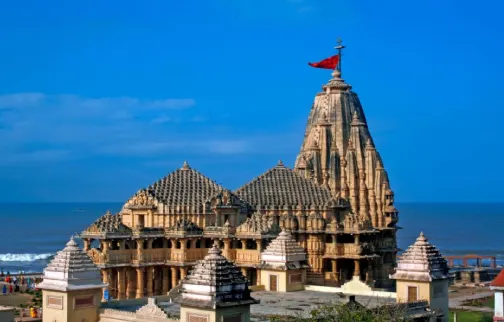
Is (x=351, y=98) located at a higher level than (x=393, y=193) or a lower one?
higher

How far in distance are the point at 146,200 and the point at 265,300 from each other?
1830 centimetres

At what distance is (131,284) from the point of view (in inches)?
2233

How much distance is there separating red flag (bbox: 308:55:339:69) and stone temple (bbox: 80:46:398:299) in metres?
2.59

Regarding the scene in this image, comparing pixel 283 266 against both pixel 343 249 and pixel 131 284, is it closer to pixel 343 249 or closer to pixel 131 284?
pixel 131 284

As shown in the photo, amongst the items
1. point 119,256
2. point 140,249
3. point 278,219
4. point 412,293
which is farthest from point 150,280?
point 412,293

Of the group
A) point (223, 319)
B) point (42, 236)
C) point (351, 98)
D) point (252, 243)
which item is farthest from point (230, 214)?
point (42, 236)

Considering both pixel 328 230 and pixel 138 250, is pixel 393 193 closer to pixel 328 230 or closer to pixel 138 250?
pixel 328 230

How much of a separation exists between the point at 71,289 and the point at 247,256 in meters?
19.6

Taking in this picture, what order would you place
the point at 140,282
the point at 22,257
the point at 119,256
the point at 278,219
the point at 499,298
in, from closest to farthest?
the point at 499,298
the point at 119,256
the point at 140,282
the point at 278,219
the point at 22,257

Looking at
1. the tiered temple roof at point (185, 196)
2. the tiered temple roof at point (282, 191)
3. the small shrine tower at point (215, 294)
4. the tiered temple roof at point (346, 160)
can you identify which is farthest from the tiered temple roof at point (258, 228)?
the small shrine tower at point (215, 294)

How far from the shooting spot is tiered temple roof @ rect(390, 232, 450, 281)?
1613 inches

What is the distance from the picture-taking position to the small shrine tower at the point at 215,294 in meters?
33.1

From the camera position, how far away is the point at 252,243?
188 ft

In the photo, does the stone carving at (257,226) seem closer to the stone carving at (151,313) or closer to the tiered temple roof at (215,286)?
the stone carving at (151,313)
